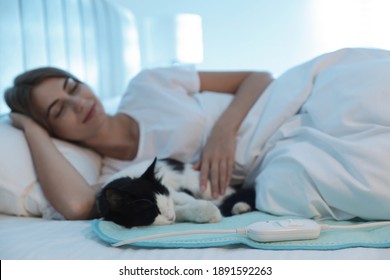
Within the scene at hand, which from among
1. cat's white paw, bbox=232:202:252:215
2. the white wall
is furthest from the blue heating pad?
the white wall

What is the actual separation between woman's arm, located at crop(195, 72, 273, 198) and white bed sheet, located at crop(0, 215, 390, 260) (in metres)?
0.39

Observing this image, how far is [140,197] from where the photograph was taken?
798 mm

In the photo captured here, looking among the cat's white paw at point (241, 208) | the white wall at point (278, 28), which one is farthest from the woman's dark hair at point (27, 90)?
the white wall at point (278, 28)

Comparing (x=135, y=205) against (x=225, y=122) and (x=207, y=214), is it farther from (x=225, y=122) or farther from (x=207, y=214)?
(x=225, y=122)

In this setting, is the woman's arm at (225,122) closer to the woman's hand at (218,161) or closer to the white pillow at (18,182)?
the woman's hand at (218,161)

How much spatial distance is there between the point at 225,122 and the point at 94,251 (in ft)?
2.03

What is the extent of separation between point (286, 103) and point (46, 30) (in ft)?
3.62

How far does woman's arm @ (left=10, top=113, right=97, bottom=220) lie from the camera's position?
88cm

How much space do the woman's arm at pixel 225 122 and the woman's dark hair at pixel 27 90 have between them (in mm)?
556

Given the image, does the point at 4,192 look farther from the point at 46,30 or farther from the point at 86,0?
the point at 86,0

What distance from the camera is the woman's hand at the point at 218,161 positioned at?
3.30 ft

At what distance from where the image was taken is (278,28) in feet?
7.46

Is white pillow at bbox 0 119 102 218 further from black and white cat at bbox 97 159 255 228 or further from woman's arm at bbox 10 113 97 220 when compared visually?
black and white cat at bbox 97 159 255 228

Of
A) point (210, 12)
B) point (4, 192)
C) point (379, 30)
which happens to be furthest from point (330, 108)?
point (210, 12)
